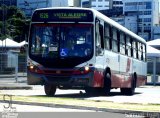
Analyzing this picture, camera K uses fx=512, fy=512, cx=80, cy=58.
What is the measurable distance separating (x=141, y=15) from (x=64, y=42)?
152 metres

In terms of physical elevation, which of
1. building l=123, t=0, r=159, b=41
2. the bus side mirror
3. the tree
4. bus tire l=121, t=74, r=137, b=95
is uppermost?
building l=123, t=0, r=159, b=41

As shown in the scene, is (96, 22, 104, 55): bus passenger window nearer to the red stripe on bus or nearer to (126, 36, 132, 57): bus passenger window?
the red stripe on bus

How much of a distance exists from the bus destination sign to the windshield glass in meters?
0.26

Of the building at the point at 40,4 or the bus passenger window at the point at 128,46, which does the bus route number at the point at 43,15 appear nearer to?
the bus passenger window at the point at 128,46

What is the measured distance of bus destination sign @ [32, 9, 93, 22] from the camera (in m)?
18.6

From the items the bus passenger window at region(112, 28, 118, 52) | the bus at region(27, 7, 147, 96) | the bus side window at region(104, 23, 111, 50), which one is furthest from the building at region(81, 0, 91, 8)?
the bus at region(27, 7, 147, 96)

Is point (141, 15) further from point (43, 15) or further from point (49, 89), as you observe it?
point (43, 15)

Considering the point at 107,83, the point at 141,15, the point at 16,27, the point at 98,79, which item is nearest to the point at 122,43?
the point at 107,83

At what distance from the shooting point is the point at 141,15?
167875mm

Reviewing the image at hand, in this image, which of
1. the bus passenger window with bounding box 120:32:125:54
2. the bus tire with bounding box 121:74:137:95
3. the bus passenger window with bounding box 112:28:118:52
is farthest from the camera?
the bus tire with bounding box 121:74:137:95

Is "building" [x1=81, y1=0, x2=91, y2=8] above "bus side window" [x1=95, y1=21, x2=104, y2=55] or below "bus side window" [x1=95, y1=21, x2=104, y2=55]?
above

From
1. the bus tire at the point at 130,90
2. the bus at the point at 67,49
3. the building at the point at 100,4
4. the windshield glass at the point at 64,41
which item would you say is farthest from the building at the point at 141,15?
the windshield glass at the point at 64,41

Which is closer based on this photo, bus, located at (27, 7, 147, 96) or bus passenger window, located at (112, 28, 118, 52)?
bus, located at (27, 7, 147, 96)

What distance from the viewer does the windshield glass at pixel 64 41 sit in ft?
59.9
